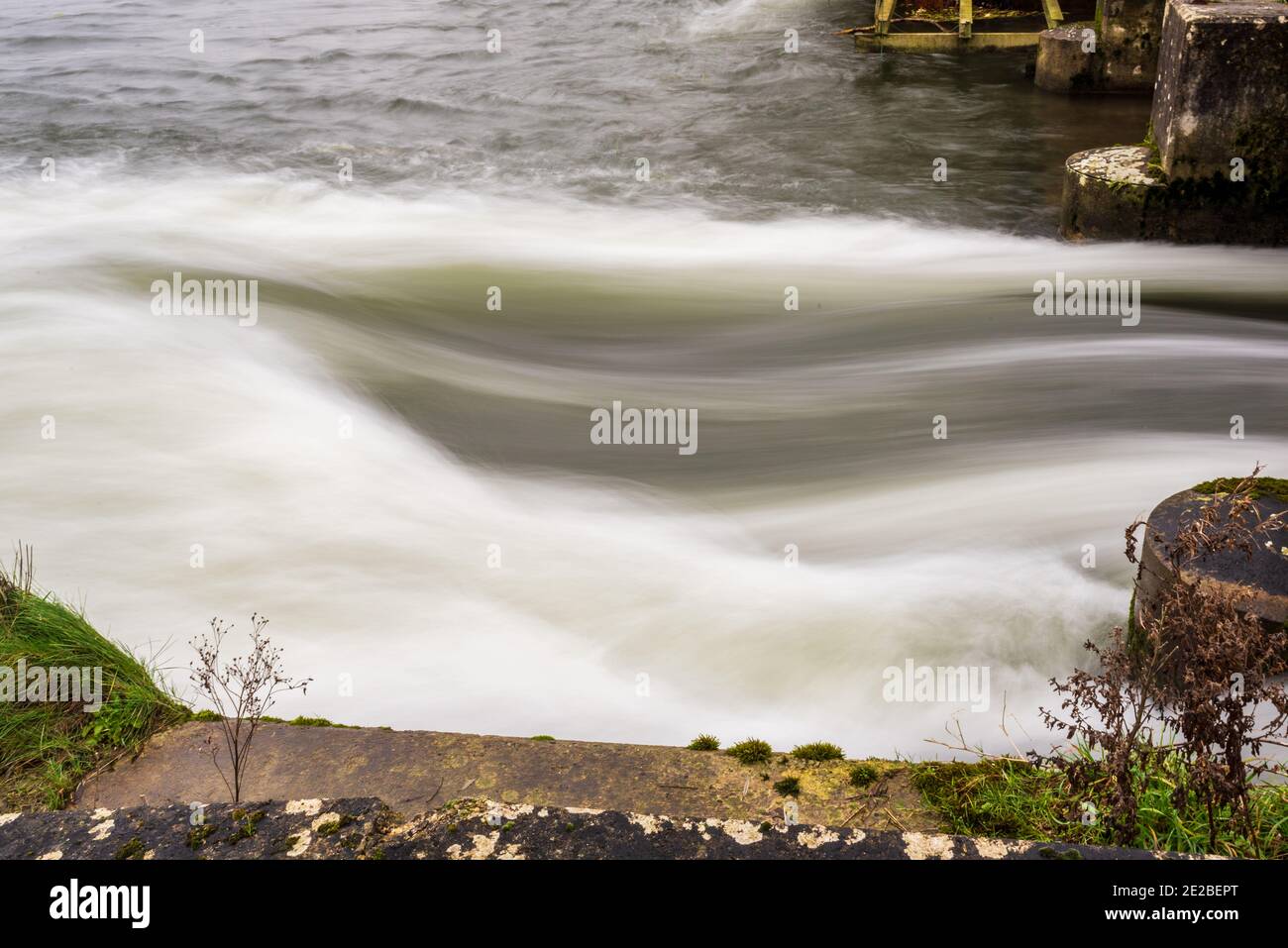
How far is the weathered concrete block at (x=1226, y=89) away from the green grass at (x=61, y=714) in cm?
742

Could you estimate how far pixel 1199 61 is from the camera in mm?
7559

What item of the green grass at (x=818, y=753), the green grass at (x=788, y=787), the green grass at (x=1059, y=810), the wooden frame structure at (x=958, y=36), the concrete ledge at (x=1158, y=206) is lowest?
the green grass at (x=1059, y=810)

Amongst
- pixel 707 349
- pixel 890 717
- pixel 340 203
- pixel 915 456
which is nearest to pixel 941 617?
pixel 890 717

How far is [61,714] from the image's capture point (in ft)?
11.7

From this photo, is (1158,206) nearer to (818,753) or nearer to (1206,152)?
(1206,152)

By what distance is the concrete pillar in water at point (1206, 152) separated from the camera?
743cm

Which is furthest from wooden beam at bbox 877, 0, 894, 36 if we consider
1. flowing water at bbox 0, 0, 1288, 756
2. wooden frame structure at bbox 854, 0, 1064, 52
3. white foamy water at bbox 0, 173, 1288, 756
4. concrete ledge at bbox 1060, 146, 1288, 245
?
concrete ledge at bbox 1060, 146, 1288, 245

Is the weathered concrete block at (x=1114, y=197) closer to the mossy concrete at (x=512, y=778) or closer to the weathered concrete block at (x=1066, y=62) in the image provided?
the weathered concrete block at (x=1066, y=62)

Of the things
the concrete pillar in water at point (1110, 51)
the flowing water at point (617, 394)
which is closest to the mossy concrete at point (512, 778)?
the flowing water at point (617, 394)

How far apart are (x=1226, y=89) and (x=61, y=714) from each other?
25.6 ft

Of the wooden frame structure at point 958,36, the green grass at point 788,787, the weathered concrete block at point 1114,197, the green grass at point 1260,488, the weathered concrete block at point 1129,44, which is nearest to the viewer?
the green grass at point 788,787

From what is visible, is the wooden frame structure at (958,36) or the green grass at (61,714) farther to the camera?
the wooden frame structure at (958,36)

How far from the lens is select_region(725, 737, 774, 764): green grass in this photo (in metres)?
3.08
